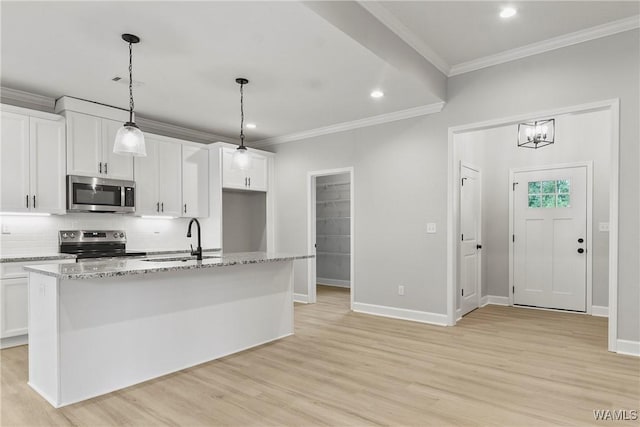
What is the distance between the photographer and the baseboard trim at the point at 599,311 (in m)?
5.14

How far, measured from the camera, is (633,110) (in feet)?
11.6

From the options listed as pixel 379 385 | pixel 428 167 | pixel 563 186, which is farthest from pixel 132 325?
pixel 563 186

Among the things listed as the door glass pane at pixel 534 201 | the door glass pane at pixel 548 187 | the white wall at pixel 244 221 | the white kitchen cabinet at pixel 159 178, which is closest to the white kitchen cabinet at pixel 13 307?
the white kitchen cabinet at pixel 159 178

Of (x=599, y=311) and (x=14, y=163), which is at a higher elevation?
(x=14, y=163)

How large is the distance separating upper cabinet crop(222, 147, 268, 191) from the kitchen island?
228 cm

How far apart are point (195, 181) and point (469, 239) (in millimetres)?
4008

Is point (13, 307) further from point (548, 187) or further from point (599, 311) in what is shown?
point (599, 311)

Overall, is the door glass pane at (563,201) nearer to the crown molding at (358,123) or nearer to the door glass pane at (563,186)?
the door glass pane at (563,186)

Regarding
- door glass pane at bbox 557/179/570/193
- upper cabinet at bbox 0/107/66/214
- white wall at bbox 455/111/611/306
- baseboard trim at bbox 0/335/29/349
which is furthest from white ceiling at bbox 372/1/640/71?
baseboard trim at bbox 0/335/29/349

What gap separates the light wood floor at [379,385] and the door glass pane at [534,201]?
80.5 inches

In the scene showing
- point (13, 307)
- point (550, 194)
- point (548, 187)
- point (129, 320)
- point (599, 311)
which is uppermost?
point (548, 187)

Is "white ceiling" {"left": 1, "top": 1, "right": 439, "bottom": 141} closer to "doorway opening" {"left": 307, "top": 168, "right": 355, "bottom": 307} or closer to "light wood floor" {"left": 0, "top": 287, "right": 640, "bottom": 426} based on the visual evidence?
"light wood floor" {"left": 0, "top": 287, "right": 640, "bottom": 426}

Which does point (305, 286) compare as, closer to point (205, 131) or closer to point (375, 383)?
point (205, 131)

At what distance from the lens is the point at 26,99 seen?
4.34m
